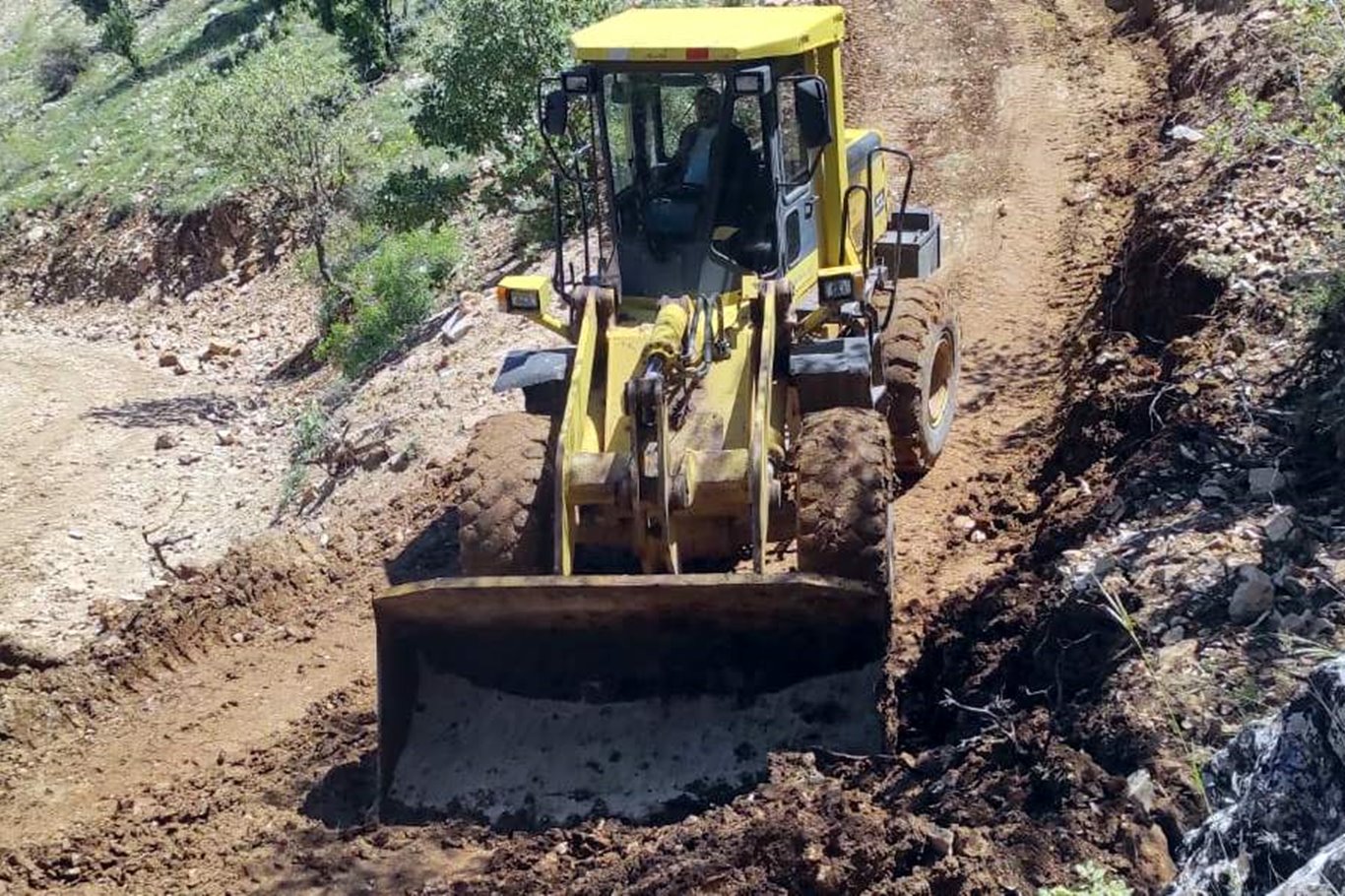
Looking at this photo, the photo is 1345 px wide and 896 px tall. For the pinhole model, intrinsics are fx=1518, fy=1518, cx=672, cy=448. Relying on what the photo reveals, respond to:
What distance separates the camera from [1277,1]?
13633 millimetres

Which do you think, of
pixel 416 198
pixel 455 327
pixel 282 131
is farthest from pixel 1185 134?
pixel 282 131

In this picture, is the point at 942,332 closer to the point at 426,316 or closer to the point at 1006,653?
the point at 1006,653

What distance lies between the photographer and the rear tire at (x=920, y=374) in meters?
8.93

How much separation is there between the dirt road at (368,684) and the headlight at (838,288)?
150 centimetres

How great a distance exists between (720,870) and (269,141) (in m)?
16.6

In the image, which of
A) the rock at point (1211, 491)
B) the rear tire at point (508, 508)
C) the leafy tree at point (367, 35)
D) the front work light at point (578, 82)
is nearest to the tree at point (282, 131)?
the leafy tree at point (367, 35)

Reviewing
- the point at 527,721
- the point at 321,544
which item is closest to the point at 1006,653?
the point at 527,721

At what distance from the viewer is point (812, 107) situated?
24.5ft

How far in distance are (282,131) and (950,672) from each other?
1570 centimetres

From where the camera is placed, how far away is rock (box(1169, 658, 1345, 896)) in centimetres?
379

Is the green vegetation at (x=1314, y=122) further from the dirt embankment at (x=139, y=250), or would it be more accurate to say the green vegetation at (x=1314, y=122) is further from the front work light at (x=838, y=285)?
the dirt embankment at (x=139, y=250)

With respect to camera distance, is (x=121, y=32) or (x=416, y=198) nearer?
(x=416, y=198)

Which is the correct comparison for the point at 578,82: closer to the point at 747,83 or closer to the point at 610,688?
the point at 747,83

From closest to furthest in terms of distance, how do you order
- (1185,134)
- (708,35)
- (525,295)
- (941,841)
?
(941,841) → (708,35) → (525,295) → (1185,134)
